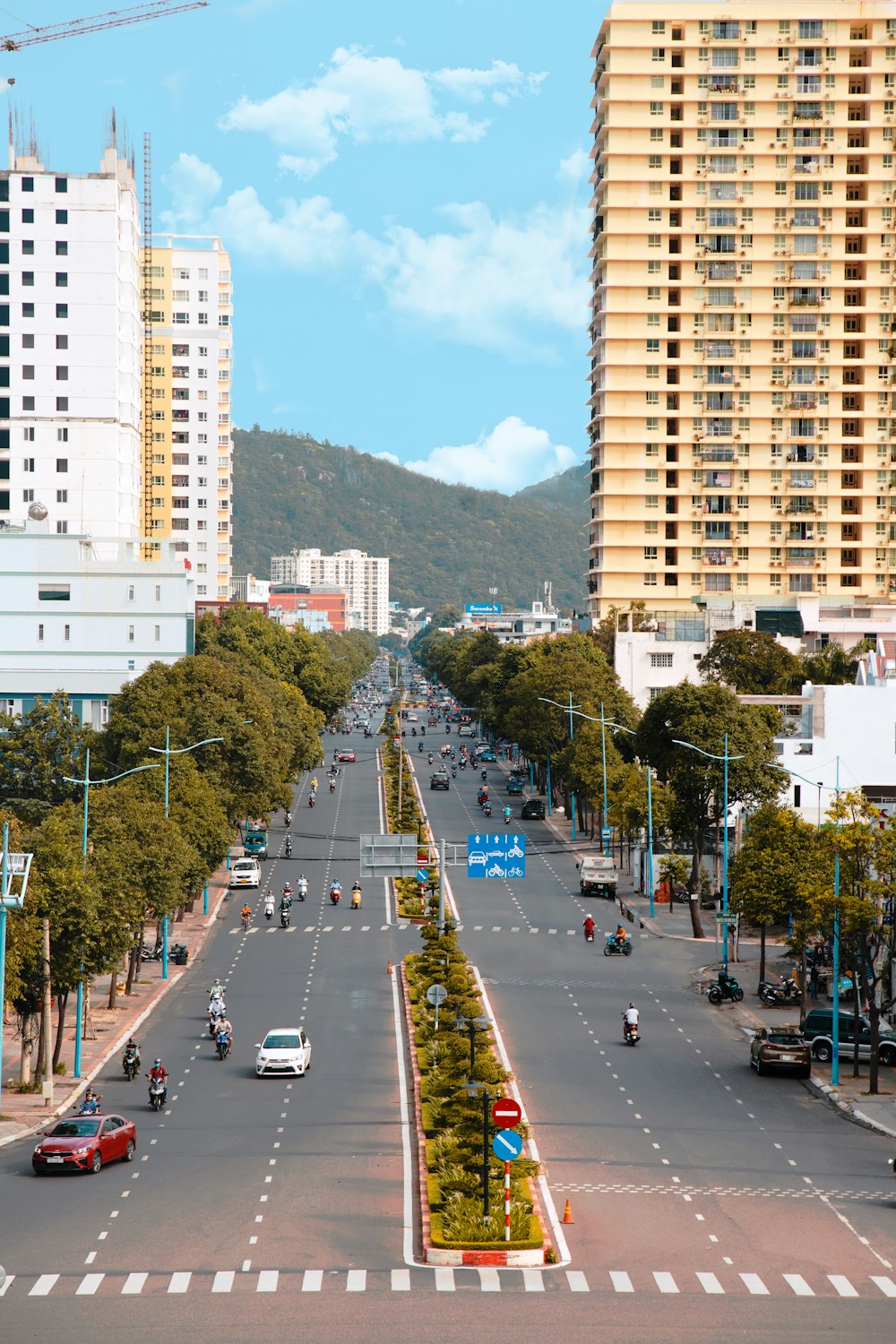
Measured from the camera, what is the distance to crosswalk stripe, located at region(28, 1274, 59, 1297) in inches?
1112

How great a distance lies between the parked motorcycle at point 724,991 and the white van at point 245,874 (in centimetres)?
3620

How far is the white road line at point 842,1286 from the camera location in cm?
2867

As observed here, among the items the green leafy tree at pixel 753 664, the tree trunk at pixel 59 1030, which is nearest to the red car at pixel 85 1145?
the tree trunk at pixel 59 1030

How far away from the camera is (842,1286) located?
29.2m

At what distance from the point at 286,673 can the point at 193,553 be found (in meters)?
38.3

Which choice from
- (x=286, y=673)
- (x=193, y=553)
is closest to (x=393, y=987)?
(x=286, y=673)

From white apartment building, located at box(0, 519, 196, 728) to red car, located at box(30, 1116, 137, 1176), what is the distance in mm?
86263

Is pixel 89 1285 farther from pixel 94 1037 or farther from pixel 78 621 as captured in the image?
pixel 78 621

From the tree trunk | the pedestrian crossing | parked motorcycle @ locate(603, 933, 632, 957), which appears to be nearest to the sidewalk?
the tree trunk

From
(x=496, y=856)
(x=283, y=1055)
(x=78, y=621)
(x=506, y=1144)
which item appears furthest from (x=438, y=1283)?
(x=78, y=621)

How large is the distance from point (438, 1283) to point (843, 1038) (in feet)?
93.5

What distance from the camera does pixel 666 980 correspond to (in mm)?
69062

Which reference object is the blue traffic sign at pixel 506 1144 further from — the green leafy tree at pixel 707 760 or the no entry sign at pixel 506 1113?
the green leafy tree at pixel 707 760

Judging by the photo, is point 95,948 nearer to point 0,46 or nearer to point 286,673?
point 286,673
